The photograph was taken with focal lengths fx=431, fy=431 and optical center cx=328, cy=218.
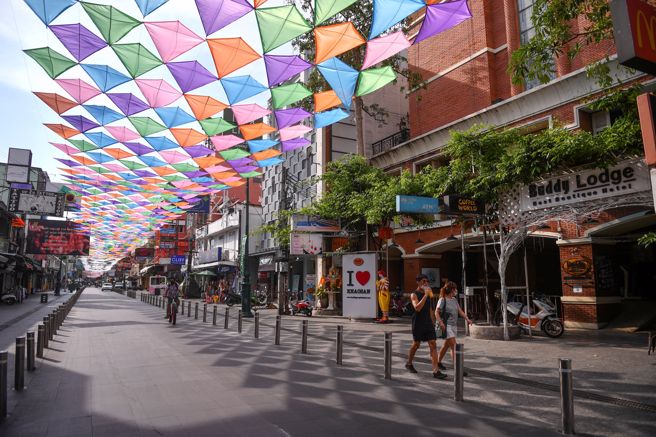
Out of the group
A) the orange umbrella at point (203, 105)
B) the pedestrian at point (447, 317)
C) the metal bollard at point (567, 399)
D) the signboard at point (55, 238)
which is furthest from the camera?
the signboard at point (55, 238)

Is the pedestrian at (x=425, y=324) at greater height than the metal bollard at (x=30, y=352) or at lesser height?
greater

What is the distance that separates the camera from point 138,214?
113ft

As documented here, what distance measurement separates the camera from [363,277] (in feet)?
58.9

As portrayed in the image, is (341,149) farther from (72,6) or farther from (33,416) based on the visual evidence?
(33,416)

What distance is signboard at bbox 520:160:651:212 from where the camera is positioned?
9281 mm

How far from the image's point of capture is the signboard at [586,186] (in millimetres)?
9281

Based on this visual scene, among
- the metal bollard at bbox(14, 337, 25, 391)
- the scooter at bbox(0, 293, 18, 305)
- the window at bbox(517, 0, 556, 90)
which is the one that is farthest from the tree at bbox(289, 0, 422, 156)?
the scooter at bbox(0, 293, 18, 305)

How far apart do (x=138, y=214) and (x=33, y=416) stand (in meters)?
30.9

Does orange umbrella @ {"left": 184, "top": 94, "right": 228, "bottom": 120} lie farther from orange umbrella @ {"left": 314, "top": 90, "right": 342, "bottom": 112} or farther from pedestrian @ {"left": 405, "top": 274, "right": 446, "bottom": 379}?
pedestrian @ {"left": 405, "top": 274, "right": 446, "bottom": 379}

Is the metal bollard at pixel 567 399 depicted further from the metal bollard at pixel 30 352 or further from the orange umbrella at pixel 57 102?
the orange umbrella at pixel 57 102

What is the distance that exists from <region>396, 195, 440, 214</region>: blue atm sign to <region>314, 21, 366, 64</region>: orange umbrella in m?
4.45

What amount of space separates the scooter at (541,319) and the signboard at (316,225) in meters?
9.63

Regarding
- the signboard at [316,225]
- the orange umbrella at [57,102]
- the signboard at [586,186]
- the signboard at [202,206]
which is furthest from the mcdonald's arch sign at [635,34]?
the signboard at [202,206]

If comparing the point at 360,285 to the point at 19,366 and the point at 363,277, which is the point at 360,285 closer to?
the point at 363,277
